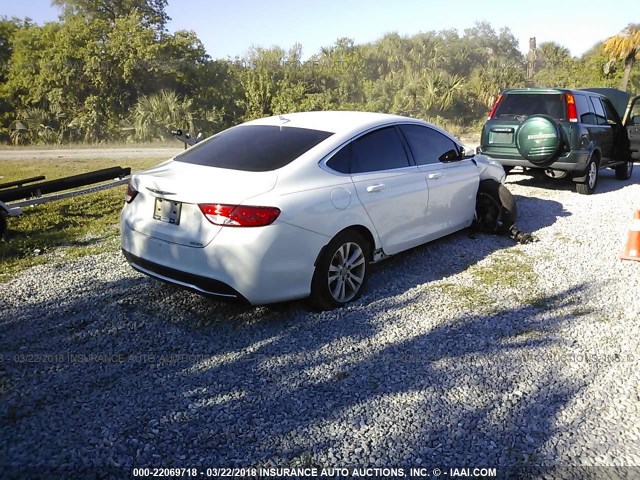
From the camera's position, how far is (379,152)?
4980mm

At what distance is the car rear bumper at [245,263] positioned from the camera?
3.76m

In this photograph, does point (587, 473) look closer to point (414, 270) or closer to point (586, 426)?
point (586, 426)

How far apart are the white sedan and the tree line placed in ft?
60.1

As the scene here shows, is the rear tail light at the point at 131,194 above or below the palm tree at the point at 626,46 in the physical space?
below

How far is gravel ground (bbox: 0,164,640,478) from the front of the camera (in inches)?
108

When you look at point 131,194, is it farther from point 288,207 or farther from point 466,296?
point 466,296

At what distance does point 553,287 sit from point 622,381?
5.66 ft

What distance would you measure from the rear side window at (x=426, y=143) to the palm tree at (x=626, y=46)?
24.8 meters

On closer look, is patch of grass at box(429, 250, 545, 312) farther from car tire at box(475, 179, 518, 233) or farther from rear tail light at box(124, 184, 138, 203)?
rear tail light at box(124, 184, 138, 203)

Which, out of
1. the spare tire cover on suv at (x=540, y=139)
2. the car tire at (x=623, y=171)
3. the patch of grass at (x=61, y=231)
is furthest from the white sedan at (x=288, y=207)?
the car tire at (x=623, y=171)

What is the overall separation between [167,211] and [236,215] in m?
0.64

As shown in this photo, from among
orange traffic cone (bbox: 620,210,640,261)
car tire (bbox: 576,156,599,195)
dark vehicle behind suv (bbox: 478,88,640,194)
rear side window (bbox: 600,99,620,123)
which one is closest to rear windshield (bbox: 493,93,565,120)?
dark vehicle behind suv (bbox: 478,88,640,194)

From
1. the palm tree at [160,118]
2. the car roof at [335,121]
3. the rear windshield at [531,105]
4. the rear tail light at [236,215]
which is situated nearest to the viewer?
the rear tail light at [236,215]

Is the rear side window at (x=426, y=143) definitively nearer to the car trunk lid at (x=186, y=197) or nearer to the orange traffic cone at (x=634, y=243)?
the car trunk lid at (x=186, y=197)
